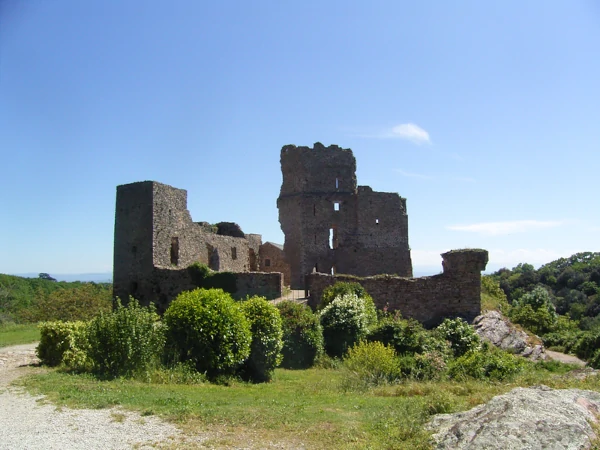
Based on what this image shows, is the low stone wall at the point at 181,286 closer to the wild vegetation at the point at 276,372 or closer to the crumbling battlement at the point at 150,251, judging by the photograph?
the crumbling battlement at the point at 150,251

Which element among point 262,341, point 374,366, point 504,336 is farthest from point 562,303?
point 262,341

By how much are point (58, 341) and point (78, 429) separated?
285 inches

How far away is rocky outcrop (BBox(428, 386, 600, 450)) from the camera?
582 cm

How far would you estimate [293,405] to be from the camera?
9.54 m

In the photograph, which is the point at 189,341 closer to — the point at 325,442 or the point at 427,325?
the point at 325,442

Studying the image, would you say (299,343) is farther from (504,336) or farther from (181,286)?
(504,336)

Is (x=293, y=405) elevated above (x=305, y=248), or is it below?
below

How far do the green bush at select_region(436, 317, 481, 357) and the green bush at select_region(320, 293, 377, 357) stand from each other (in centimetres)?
258

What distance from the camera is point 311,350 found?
16391 mm

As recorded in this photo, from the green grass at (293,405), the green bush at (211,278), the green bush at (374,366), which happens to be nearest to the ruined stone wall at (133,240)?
the green bush at (211,278)

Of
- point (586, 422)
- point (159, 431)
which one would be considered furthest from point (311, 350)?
point (586, 422)

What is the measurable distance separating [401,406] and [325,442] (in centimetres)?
225

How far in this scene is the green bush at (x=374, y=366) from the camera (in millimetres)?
12398

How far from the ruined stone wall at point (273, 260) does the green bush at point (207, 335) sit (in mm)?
19796
